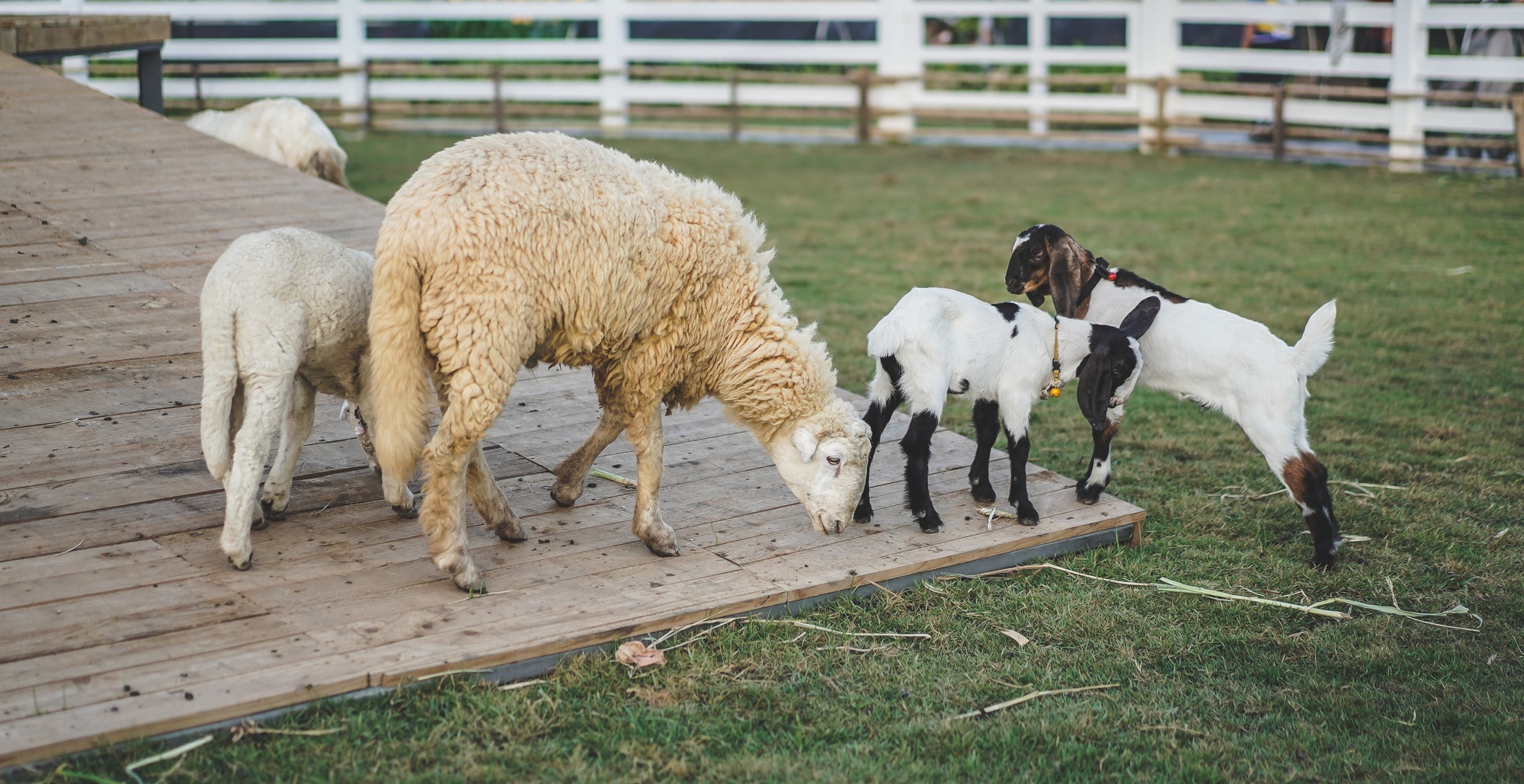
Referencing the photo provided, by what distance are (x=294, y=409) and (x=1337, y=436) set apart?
4.73 meters

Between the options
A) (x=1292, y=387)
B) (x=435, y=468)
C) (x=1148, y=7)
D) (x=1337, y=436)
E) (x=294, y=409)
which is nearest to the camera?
(x=435, y=468)

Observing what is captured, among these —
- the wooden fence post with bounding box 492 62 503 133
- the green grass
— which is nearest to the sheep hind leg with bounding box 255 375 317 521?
the green grass

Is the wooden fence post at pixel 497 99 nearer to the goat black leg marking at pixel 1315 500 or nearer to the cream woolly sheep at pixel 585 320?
the cream woolly sheep at pixel 585 320

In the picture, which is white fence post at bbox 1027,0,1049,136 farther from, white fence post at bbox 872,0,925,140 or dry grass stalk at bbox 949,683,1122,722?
dry grass stalk at bbox 949,683,1122,722

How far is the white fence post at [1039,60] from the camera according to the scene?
17641 mm

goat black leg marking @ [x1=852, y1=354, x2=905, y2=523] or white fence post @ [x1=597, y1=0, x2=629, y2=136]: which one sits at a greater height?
white fence post @ [x1=597, y1=0, x2=629, y2=136]

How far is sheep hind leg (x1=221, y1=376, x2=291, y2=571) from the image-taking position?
3766 mm

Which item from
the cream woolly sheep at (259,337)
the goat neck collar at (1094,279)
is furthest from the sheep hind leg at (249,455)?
the goat neck collar at (1094,279)

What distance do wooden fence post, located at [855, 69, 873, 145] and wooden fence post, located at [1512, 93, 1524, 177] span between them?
25.9 feet

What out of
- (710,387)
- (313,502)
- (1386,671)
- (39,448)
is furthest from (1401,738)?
(39,448)

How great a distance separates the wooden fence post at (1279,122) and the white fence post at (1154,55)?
1.46 metres

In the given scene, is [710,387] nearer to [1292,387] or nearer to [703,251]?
[703,251]

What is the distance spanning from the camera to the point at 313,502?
4.48m

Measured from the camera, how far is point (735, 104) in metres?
18.6
